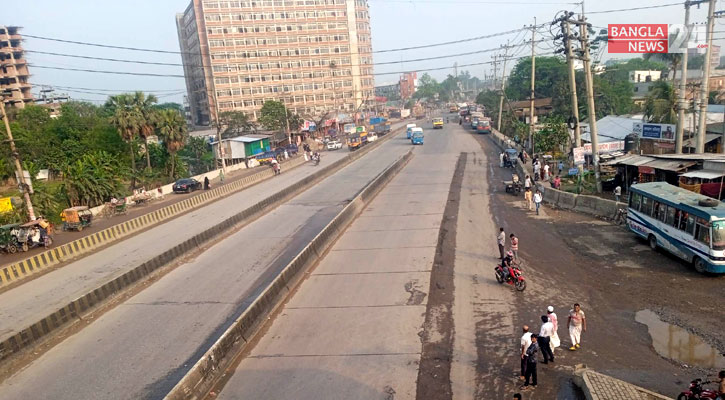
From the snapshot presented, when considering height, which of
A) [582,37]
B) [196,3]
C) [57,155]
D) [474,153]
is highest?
[196,3]

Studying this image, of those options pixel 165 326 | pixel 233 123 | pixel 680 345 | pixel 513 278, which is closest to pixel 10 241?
pixel 165 326

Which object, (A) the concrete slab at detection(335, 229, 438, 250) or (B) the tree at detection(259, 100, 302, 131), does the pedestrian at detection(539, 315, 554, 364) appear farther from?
(B) the tree at detection(259, 100, 302, 131)

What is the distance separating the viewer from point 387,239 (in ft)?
81.7

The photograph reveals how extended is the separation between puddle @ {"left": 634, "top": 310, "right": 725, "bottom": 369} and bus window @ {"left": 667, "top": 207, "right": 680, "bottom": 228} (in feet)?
19.4

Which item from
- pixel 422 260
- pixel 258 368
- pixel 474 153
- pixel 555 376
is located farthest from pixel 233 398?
pixel 474 153

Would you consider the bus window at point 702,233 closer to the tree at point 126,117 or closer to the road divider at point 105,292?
the road divider at point 105,292

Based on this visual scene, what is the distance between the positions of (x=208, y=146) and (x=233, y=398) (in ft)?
209

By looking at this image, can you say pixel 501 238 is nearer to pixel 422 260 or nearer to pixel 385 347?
pixel 422 260

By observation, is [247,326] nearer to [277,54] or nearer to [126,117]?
[126,117]

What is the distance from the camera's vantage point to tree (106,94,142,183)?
44.6 m

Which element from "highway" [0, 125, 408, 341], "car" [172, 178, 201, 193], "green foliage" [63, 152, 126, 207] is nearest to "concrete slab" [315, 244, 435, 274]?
"highway" [0, 125, 408, 341]

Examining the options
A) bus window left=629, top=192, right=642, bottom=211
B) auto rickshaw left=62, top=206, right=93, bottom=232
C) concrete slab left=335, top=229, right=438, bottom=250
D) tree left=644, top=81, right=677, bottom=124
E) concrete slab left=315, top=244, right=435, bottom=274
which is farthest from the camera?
tree left=644, top=81, right=677, bottom=124

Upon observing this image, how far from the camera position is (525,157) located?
45.4 m

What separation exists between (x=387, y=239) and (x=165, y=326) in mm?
11927
